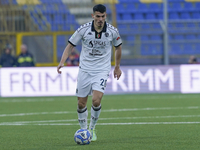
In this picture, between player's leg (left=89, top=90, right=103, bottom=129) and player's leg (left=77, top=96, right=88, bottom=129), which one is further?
player's leg (left=77, top=96, right=88, bottom=129)

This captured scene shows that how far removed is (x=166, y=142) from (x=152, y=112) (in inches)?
171

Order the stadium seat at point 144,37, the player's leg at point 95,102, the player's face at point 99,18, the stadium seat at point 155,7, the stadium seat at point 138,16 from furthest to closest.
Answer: the stadium seat at point 155,7
the stadium seat at point 138,16
the stadium seat at point 144,37
the player's leg at point 95,102
the player's face at point 99,18

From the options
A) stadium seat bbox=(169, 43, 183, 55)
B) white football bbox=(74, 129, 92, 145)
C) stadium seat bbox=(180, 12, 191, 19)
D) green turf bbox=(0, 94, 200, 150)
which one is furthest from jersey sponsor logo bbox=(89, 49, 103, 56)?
stadium seat bbox=(180, 12, 191, 19)

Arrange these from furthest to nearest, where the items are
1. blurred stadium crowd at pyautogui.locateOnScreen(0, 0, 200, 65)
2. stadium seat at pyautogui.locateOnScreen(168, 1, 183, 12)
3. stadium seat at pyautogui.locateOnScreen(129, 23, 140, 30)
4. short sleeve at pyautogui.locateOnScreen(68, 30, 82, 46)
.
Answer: stadium seat at pyautogui.locateOnScreen(168, 1, 183, 12) → stadium seat at pyautogui.locateOnScreen(129, 23, 140, 30) → blurred stadium crowd at pyautogui.locateOnScreen(0, 0, 200, 65) → short sleeve at pyautogui.locateOnScreen(68, 30, 82, 46)

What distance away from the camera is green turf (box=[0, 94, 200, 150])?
5965mm

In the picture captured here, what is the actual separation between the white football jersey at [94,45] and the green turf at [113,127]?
1048 millimetres

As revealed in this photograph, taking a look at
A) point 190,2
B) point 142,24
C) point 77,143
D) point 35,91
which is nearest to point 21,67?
point 35,91

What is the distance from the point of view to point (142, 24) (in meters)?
18.7

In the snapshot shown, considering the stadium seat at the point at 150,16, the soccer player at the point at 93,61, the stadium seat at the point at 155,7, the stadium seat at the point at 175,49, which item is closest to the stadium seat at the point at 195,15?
the stadium seat at the point at 155,7

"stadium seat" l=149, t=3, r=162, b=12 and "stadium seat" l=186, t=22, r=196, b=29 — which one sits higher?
"stadium seat" l=149, t=3, r=162, b=12

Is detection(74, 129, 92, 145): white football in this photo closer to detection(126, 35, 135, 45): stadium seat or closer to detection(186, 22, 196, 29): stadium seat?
detection(126, 35, 135, 45): stadium seat

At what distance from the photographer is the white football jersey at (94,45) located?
21.0 feet

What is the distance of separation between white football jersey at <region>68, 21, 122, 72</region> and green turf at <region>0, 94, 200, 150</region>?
3.44 ft

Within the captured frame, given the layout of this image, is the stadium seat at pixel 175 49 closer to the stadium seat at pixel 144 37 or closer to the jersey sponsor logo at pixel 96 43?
the stadium seat at pixel 144 37
